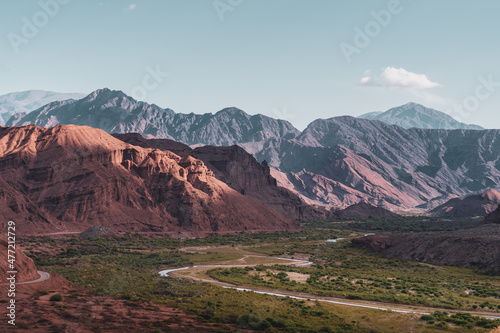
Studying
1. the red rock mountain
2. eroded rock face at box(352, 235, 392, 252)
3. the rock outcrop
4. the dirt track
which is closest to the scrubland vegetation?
the dirt track

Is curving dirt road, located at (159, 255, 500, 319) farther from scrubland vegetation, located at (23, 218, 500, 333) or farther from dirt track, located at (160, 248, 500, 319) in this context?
scrubland vegetation, located at (23, 218, 500, 333)

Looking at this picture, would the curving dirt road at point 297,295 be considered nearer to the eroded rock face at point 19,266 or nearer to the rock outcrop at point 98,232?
the eroded rock face at point 19,266

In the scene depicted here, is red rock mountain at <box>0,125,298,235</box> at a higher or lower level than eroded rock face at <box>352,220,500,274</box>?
higher

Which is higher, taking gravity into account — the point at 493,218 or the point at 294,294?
the point at 493,218

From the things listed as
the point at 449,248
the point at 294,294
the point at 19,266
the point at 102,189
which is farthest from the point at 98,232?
the point at 449,248

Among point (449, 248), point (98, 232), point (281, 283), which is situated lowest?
point (281, 283)

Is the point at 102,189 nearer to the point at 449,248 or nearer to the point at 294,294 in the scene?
the point at 294,294

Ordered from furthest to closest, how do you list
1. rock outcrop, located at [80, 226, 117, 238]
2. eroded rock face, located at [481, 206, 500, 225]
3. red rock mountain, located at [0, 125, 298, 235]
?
eroded rock face, located at [481, 206, 500, 225]
red rock mountain, located at [0, 125, 298, 235]
rock outcrop, located at [80, 226, 117, 238]

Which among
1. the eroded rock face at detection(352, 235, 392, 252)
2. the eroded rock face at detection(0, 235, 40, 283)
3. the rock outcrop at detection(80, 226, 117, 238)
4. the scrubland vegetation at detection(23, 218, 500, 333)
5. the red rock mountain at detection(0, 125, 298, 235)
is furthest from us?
the red rock mountain at detection(0, 125, 298, 235)

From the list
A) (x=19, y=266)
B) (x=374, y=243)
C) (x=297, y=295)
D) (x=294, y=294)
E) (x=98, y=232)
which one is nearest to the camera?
(x=19, y=266)

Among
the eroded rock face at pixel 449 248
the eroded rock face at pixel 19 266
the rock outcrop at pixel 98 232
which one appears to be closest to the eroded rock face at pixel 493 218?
the eroded rock face at pixel 449 248
